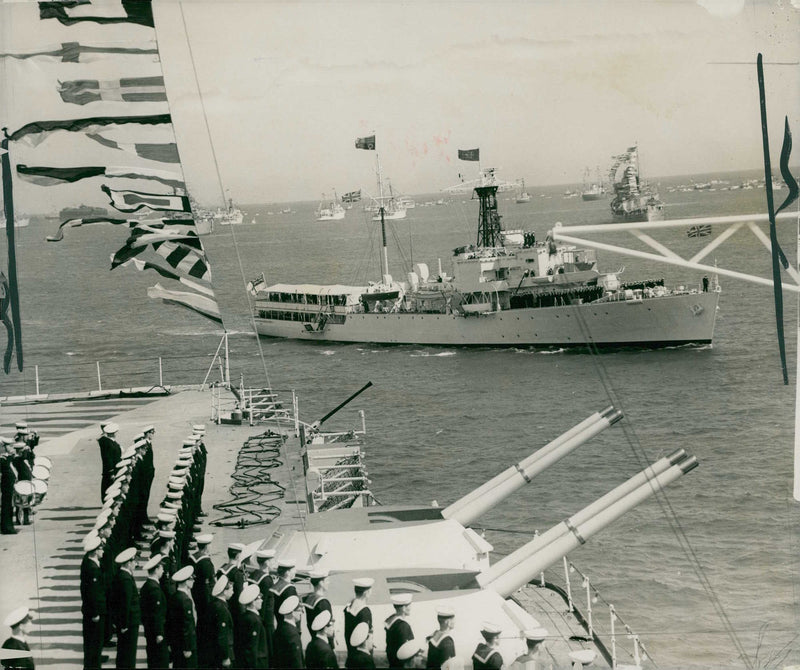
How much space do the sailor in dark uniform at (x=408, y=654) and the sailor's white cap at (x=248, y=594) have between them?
1.25m

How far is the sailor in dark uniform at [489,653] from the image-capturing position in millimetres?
7316

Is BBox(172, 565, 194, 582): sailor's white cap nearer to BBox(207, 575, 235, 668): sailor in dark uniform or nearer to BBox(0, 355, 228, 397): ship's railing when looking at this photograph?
BBox(207, 575, 235, 668): sailor in dark uniform

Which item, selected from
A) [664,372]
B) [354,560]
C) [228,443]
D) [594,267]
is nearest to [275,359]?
[594,267]

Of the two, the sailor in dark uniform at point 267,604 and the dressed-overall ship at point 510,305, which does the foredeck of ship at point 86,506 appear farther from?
the dressed-overall ship at point 510,305

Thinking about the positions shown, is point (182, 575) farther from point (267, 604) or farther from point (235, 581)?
point (267, 604)

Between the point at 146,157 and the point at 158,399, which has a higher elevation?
the point at 146,157

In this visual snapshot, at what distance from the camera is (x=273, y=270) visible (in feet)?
272

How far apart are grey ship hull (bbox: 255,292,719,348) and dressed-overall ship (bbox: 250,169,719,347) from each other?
0.16 ft

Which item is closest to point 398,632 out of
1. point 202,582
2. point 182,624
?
point 182,624

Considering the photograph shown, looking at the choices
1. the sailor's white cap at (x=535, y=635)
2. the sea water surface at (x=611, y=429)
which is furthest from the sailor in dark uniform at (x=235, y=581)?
the sea water surface at (x=611, y=429)

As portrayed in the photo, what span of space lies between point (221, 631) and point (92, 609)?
1.21 meters

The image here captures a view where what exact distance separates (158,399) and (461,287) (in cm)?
2652

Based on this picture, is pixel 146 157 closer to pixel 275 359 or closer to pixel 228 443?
pixel 228 443

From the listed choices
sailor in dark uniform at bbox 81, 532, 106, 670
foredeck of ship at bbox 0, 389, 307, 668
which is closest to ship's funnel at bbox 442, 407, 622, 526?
foredeck of ship at bbox 0, 389, 307, 668
